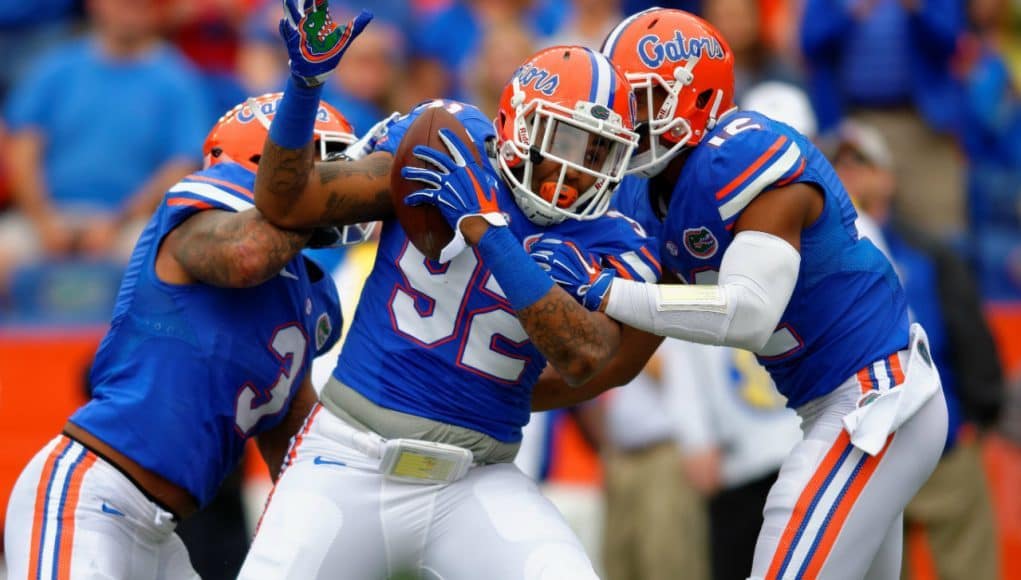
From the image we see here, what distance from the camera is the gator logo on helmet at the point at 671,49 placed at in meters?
4.41

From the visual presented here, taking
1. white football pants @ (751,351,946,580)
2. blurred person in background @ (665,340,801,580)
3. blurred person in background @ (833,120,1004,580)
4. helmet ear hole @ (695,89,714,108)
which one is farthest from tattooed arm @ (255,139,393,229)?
blurred person in background @ (833,120,1004,580)

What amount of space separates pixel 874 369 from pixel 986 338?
7.96ft

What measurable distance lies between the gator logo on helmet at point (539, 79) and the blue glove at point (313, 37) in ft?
1.48

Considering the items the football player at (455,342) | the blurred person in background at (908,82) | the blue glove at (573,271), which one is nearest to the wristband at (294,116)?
the football player at (455,342)

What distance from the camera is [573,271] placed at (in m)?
4.11

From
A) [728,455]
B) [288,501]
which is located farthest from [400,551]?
[728,455]

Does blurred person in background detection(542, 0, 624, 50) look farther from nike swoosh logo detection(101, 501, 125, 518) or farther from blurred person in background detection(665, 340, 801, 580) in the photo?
nike swoosh logo detection(101, 501, 125, 518)

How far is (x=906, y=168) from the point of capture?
8039 millimetres

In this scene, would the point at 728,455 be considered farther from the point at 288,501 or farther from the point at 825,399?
the point at 288,501

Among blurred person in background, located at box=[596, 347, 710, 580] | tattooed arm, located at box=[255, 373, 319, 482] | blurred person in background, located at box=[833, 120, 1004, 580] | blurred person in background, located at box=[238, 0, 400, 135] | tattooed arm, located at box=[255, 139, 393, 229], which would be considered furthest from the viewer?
blurred person in background, located at box=[238, 0, 400, 135]

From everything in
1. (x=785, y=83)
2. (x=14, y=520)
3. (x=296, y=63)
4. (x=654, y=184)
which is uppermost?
(x=296, y=63)

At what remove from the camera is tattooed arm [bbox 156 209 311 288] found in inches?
162

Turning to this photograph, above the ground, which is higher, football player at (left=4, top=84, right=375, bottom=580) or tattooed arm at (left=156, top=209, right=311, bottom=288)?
tattooed arm at (left=156, top=209, right=311, bottom=288)

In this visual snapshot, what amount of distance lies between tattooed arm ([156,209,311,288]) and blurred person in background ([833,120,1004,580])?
3.16 m
